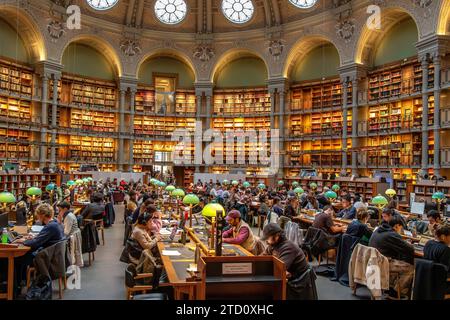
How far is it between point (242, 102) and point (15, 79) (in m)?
13.3

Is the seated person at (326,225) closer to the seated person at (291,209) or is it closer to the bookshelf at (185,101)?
the seated person at (291,209)

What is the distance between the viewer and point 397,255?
216 inches

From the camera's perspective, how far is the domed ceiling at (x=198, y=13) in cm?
2455

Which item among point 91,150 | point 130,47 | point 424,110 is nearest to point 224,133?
point 130,47

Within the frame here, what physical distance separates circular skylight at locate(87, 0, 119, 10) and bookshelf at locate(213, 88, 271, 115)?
8371mm

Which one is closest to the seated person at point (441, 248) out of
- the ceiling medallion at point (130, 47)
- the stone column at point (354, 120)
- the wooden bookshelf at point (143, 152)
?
the stone column at point (354, 120)

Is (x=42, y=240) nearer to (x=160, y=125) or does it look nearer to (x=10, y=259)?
(x=10, y=259)

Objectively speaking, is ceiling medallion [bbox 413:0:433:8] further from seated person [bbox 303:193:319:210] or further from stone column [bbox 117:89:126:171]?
stone column [bbox 117:89:126:171]

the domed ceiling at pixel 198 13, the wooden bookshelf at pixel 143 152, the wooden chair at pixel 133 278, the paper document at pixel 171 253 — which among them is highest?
the domed ceiling at pixel 198 13

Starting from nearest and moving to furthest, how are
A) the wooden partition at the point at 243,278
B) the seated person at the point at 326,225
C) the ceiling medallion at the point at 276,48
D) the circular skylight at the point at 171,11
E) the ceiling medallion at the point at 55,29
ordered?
the wooden partition at the point at 243,278, the seated person at the point at 326,225, the ceiling medallion at the point at 55,29, the ceiling medallion at the point at 276,48, the circular skylight at the point at 171,11

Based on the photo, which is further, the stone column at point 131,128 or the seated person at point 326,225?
the stone column at point 131,128

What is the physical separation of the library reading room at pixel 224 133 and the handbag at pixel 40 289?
0.8 inches

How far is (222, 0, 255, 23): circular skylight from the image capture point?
25.9 metres
